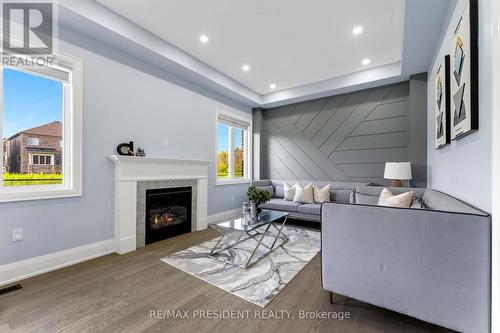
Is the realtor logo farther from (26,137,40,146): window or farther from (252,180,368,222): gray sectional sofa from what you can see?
(252,180,368,222): gray sectional sofa

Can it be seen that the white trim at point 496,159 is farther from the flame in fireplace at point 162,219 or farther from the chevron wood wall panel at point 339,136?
the flame in fireplace at point 162,219

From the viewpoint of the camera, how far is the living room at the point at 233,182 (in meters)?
Result: 1.42

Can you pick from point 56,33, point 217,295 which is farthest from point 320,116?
point 56,33

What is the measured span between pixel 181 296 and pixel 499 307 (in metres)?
2.05

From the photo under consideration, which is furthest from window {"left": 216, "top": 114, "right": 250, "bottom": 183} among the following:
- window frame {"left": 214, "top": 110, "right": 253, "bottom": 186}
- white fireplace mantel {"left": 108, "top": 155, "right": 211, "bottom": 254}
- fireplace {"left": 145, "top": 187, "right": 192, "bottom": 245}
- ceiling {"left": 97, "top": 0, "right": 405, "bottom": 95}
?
white fireplace mantel {"left": 108, "top": 155, "right": 211, "bottom": 254}

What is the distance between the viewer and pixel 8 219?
212cm

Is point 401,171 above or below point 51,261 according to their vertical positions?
above

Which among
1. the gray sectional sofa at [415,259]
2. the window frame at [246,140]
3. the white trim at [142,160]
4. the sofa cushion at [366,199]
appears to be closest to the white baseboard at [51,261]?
the white trim at [142,160]

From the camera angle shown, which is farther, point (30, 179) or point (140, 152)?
point (140, 152)

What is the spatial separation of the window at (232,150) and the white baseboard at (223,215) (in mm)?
669

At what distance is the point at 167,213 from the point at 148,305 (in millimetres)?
1800

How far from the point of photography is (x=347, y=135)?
4.52 meters

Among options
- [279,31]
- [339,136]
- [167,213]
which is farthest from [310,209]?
[279,31]

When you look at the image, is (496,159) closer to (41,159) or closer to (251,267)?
(251,267)
